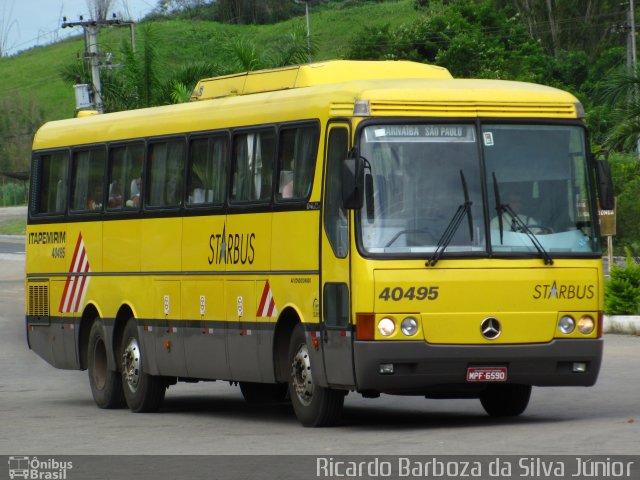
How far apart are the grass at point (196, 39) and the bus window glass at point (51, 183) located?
292 ft

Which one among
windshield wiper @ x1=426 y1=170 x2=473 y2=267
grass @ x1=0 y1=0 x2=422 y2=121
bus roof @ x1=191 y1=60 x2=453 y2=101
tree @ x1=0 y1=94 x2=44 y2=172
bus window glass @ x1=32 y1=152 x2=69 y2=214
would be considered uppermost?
grass @ x1=0 y1=0 x2=422 y2=121

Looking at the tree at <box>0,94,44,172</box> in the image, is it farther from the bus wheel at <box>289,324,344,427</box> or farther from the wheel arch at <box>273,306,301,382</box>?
the bus wheel at <box>289,324,344,427</box>

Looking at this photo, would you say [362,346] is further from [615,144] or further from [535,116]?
[615,144]

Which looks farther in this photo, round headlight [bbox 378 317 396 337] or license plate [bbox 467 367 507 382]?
license plate [bbox 467 367 507 382]

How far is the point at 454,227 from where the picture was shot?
1395cm

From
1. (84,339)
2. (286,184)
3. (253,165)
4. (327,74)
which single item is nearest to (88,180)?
(84,339)

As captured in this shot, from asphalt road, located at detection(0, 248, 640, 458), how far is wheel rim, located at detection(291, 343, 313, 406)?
0.31 m

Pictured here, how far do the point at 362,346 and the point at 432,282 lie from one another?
78 cm

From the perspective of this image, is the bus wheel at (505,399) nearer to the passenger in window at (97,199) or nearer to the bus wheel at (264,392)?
the bus wheel at (264,392)

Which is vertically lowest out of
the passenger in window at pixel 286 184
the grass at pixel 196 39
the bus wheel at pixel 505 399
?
the bus wheel at pixel 505 399

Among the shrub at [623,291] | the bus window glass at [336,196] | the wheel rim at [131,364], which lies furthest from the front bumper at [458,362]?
the shrub at [623,291]

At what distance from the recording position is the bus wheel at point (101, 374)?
18734 mm

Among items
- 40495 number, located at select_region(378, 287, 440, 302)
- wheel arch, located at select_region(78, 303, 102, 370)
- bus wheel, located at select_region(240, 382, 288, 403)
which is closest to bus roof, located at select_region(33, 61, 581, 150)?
40495 number, located at select_region(378, 287, 440, 302)

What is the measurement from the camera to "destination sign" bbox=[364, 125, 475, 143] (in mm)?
14039
